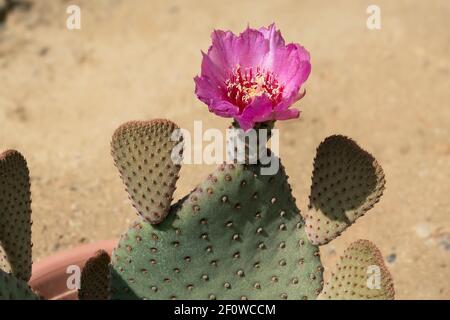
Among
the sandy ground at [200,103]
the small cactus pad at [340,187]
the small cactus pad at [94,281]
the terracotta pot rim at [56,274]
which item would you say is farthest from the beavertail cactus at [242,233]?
the sandy ground at [200,103]

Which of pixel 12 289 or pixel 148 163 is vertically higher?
pixel 148 163

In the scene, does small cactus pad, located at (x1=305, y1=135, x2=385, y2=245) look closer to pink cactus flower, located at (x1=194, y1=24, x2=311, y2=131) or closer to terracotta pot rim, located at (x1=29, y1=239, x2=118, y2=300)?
pink cactus flower, located at (x1=194, y1=24, x2=311, y2=131)

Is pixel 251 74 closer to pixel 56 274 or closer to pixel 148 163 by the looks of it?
pixel 148 163

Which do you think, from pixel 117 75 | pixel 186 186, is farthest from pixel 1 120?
pixel 186 186

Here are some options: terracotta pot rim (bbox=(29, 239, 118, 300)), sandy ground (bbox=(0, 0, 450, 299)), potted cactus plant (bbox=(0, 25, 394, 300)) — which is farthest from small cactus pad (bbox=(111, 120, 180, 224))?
sandy ground (bbox=(0, 0, 450, 299))

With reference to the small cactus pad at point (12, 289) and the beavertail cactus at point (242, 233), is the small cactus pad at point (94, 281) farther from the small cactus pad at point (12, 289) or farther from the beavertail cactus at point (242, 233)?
the small cactus pad at point (12, 289)

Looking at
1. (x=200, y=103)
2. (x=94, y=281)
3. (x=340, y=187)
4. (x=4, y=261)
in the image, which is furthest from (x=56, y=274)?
(x=200, y=103)
